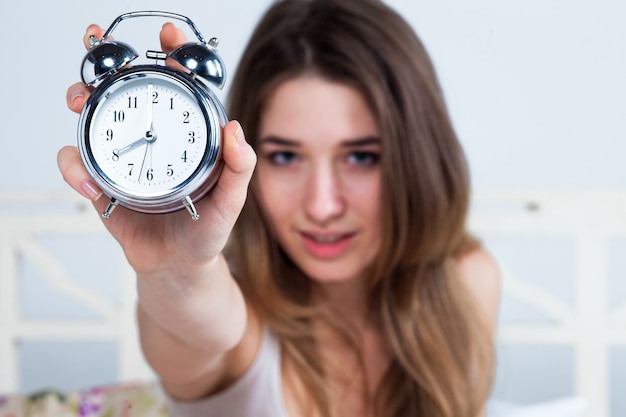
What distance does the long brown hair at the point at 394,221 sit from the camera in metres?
1.28

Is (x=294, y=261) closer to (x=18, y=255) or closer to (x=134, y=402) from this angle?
(x=134, y=402)

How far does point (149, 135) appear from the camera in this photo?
0.70 metres

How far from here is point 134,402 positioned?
5.18 ft

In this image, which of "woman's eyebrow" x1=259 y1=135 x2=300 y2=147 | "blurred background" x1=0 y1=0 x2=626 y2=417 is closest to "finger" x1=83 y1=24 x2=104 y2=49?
"woman's eyebrow" x1=259 y1=135 x2=300 y2=147

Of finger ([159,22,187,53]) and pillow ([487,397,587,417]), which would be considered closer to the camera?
finger ([159,22,187,53])

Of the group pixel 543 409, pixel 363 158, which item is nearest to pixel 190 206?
pixel 363 158

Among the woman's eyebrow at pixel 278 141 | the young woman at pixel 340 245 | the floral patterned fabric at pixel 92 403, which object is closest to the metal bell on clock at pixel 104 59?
the young woman at pixel 340 245

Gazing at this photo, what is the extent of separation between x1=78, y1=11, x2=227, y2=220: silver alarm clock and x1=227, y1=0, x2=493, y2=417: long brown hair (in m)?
0.56

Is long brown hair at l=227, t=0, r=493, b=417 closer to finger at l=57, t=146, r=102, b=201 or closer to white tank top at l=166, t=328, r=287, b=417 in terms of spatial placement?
white tank top at l=166, t=328, r=287, b=417

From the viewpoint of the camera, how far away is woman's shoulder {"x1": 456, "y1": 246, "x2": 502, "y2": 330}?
1.62 m

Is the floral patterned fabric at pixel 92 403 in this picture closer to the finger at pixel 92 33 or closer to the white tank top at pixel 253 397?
the white tank top at pixel 253 397

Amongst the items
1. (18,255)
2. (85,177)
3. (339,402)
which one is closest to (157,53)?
(85,177)

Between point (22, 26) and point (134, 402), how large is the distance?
70cm

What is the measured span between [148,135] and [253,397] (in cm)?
74
